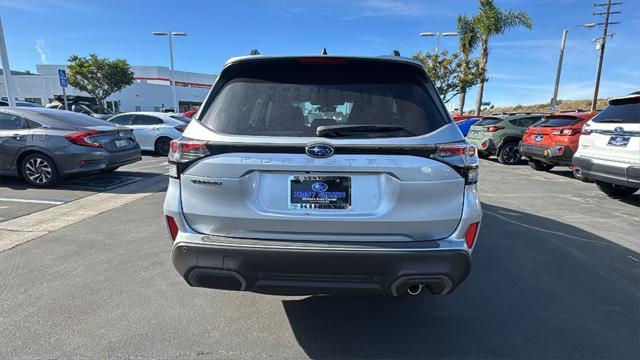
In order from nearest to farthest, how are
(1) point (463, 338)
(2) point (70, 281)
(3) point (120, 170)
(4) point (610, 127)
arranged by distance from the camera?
(1) point (463, 338), (2) point (70, 281), (4) point (610, 127), (3) point (120, 170)

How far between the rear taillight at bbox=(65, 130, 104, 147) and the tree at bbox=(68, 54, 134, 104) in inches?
1810

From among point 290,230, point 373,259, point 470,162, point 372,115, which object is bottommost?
point 373,259

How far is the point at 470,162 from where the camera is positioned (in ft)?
7.43

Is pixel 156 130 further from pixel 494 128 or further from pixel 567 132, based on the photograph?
pixel 567 132

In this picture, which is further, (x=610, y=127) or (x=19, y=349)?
(x=610, y=127)

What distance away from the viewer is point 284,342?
Answer: 8.52 ft

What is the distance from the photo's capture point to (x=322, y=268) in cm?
213

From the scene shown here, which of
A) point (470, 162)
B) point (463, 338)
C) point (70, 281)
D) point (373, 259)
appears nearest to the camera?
point (373, 259)

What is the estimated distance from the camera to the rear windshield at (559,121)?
373 inches

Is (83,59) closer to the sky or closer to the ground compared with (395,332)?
closer to the sky

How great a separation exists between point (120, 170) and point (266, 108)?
8.69 m

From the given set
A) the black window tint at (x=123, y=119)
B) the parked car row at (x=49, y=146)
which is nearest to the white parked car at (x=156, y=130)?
the black window tint at (x=123, y=119)

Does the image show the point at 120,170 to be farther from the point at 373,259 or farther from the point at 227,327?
the point at 373,259

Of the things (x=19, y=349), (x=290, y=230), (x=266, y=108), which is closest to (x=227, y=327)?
(x=290, y=230)
